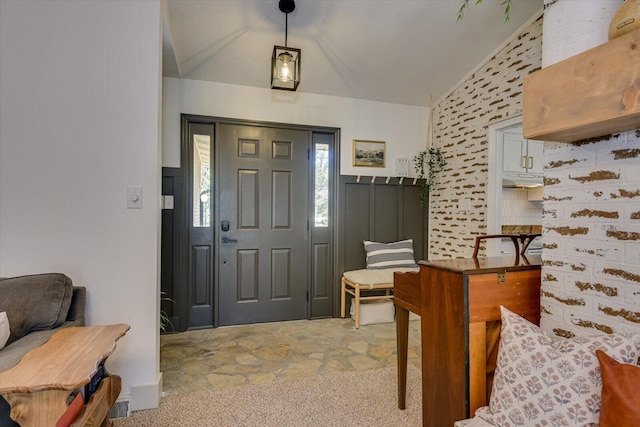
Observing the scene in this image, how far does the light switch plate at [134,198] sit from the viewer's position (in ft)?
6.26

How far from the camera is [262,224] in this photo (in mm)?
3463

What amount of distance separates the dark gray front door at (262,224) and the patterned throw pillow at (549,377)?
8.42 ft

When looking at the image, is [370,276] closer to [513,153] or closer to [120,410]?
[513,153]

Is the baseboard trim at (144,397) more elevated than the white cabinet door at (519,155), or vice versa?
the white cabinet door at (519,155)

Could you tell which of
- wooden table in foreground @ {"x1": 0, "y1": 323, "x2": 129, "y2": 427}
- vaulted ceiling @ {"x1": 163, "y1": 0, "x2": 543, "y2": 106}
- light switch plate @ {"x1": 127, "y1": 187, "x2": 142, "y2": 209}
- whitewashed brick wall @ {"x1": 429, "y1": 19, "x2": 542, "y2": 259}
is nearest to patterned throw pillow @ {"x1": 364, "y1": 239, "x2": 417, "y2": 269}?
whitewashed brick wall @ {"x1": 429, "y1": 19, "x2": 542, "y2": 259}

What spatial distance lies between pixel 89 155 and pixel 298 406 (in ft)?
6.31

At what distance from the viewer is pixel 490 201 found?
317cm

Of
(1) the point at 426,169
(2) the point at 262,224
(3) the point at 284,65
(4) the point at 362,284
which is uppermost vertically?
(3) the point at 284,65

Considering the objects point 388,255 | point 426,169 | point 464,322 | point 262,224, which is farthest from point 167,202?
point 426,169

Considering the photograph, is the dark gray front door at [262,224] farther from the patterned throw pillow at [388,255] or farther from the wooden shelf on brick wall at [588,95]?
the wooden shelf on brick wall at [588,95]

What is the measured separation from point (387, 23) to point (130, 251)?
8.46 ft

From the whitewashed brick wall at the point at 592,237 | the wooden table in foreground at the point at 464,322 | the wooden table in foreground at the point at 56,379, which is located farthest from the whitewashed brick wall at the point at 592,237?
the wooden table in foreground at the point at 56,379

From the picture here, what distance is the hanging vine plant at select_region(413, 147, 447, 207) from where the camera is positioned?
3.90 meters

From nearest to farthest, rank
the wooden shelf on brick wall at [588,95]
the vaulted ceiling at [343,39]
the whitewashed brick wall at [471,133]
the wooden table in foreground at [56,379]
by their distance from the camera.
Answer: the wooden shelf on brick wall at [588,95] → the wooden table in foreground at [56,379] → the vaulted ceiling at [343,39] → the whitewashed brick wall at [471,133]
